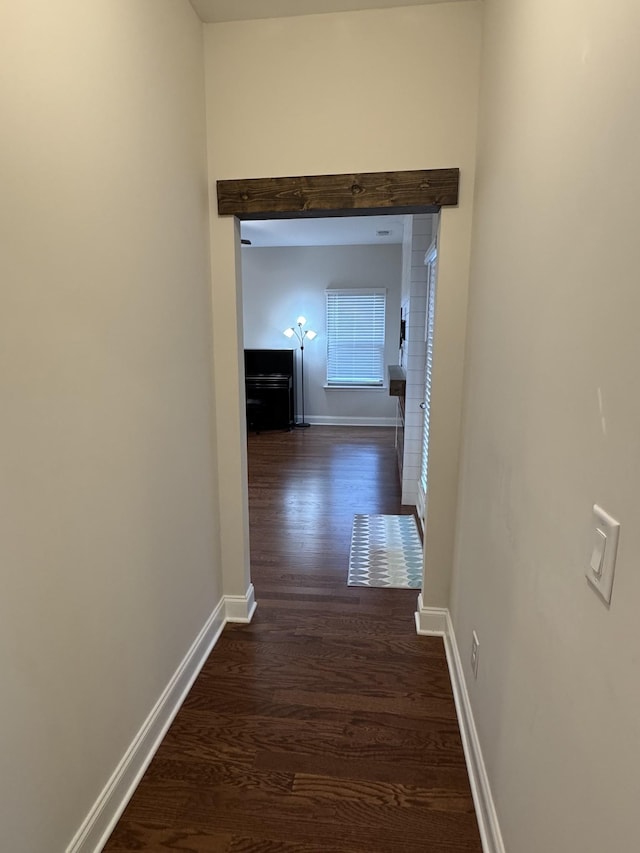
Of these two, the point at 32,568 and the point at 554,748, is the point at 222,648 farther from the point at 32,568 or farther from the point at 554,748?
the point at 554,748

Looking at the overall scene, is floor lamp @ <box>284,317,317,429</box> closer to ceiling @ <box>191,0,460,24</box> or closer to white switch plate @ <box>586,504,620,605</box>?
ceiling @ <box>191,0,460,24</box>

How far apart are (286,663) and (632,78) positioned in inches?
90.6

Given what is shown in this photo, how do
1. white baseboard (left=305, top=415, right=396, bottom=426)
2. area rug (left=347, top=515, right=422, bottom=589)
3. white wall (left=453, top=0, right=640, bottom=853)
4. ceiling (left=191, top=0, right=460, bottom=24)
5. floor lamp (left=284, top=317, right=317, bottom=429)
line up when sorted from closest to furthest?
white wall (left=453, top=0, right=640, bottom=853)
ceiling (left=191, top=0, right=460, bottom=24)
area rug (left=347, top=515, right=422, bottom=589)
floor lamp (left=284, top=317, right=317, bottom=429)
white baseboard (left=305, top=415, right=396, bottom=426)

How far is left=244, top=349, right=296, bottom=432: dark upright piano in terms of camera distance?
7.25m

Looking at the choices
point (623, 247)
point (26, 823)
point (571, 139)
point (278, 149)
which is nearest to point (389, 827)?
point (26, 823)

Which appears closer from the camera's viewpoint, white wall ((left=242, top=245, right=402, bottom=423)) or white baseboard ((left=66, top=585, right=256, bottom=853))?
white baseboard ((left=66, top=585, right=256, bottom=853))

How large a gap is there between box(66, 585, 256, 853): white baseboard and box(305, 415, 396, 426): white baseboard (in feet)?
17.7

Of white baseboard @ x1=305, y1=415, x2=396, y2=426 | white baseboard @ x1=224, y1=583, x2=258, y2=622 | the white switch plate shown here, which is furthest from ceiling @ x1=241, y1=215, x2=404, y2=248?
the white switch plate

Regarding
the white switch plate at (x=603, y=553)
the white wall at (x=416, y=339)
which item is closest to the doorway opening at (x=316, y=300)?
the white wall at (x=416, y=339)

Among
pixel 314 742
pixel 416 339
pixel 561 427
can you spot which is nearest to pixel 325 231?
pixel 416 339

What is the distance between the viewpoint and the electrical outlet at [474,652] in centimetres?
171

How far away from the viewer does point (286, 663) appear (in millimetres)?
2268

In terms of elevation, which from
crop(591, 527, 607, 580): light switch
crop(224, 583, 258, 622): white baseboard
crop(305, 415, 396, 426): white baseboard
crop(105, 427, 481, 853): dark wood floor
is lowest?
crop(105, 427, 481, 853): dark wood floor

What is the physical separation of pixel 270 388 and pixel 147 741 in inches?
227
